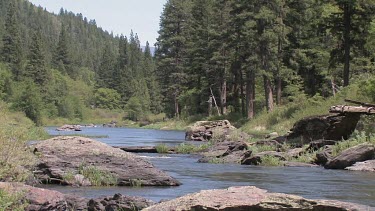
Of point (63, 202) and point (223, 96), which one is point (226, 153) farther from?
point (223, 96)

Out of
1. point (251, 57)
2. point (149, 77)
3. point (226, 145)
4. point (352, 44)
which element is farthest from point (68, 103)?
point (226, 145)

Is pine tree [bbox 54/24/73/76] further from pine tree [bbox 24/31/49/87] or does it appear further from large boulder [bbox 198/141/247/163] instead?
large boulder [bbox 198/141/247/163]

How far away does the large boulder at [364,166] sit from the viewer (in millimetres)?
20859

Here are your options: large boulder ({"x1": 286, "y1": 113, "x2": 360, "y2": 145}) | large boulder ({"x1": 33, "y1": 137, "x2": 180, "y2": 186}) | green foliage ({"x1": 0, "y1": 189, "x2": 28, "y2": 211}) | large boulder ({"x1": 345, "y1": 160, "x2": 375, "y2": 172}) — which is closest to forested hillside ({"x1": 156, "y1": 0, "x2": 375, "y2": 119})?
large boulder ({"x1": 286, "y1": 113, "x2": 360, "y2": 145})

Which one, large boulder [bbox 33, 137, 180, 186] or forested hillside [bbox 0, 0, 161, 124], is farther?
forested hillside [bbox 0, 0, 161, 124]

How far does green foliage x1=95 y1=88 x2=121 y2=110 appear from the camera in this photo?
142 metres

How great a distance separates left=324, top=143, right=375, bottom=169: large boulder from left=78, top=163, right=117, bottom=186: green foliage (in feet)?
30.3

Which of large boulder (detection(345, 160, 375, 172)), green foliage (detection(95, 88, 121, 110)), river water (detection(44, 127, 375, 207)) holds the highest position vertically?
green foliage (detection(95, 88, 121, 110))

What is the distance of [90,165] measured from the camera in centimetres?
1655

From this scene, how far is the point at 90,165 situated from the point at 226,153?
36.0ft

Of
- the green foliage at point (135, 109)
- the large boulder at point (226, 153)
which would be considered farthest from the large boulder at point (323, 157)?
the green foliage at point (135, 109)

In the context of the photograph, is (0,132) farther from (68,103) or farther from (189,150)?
(68,103)

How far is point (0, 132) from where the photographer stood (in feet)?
42.3

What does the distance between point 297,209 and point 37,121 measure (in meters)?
76.2
